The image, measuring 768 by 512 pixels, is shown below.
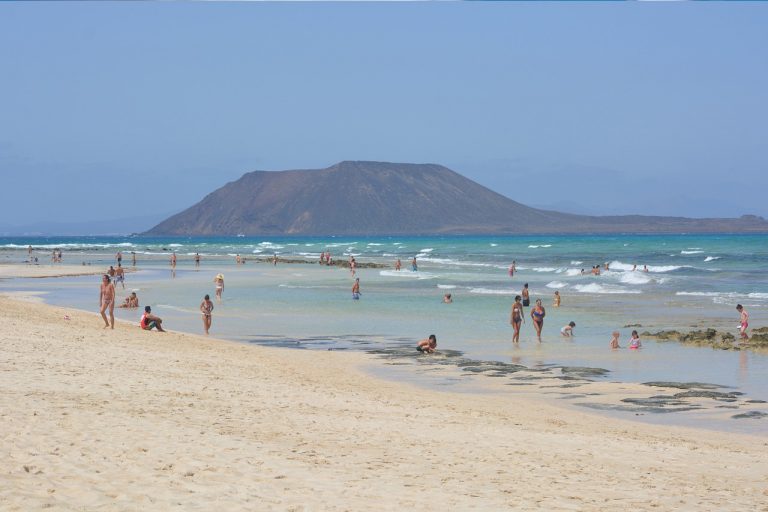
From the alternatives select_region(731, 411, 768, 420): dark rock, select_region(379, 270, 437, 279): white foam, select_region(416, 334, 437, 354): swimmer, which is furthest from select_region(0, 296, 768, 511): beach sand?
select_region(379, 270, 437, 279): white foam

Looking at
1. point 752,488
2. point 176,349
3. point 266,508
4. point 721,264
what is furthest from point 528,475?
point 721,264

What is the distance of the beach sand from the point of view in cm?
738

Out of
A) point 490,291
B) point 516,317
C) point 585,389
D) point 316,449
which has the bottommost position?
point 585,389

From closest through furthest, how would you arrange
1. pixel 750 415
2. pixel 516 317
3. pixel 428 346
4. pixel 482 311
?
pixel 750 415
pixel 428 346
pixel 516 317
pixel 482 311

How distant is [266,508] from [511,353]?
14484 millimetres

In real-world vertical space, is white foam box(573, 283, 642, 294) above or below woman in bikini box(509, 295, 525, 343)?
below

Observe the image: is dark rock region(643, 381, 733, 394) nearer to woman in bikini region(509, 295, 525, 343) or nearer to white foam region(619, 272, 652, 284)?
woman in bikini region(509, 295, 525, 343)

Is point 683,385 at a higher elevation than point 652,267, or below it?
below

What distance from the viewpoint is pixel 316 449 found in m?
9.32

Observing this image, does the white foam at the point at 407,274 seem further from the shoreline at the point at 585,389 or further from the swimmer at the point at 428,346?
the shoreline at the point at 585,389

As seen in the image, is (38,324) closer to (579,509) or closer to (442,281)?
(579,509)

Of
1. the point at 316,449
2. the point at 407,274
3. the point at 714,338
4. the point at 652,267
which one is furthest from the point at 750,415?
the point at 652,267

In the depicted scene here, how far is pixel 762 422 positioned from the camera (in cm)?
1270

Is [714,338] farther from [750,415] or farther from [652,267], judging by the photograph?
[652,267]
